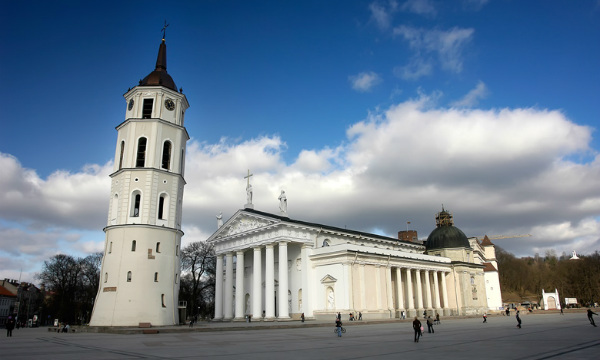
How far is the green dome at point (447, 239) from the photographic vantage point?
67.8 metres

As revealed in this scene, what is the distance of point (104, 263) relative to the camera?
33125 mm

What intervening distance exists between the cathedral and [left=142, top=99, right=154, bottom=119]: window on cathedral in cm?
10

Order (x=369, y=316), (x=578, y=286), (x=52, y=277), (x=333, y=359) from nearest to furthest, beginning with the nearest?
(x=333, y=359), (x=369, y=316), (x=52, y=277), (x=578, y=286)

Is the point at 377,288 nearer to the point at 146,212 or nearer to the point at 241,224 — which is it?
the point at 241,224

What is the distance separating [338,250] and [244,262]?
49.7ft

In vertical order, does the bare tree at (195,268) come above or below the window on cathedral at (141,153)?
below

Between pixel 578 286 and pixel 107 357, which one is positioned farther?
pixel 578 286

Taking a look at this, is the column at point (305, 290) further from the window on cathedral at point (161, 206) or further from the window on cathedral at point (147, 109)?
the window on cathedral at point (147, 109)

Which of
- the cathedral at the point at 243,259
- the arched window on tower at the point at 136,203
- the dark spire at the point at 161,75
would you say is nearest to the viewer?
the cathedral at the point at 243,259

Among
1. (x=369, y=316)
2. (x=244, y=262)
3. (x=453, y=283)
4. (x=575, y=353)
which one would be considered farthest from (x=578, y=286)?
(x=575, y=353)

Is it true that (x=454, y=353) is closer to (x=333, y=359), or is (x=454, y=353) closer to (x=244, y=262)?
(x=333, y=359)

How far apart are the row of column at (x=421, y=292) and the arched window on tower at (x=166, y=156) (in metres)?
29.3

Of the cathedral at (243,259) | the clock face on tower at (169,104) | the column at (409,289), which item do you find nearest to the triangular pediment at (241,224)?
the cathedral at (243,259)

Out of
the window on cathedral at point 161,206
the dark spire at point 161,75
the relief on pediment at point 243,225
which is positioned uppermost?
the dark spire at point 161,75
